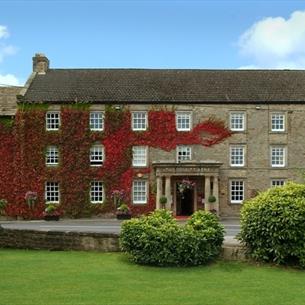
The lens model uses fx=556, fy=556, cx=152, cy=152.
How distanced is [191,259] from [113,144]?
1011 inches

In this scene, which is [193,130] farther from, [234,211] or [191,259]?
[191,259]

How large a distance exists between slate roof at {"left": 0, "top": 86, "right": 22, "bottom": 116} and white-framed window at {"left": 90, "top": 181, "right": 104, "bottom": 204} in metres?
7.95

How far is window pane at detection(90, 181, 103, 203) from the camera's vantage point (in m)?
40.1

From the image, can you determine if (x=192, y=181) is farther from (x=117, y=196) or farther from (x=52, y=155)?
(x=52, y=155)

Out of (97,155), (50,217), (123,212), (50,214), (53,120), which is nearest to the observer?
(50,217)

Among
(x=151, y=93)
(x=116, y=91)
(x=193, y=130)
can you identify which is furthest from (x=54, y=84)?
(x=193, y=130)

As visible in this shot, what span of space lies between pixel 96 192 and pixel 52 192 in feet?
10.4

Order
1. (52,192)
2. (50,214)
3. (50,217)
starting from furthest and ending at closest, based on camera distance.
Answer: (52,192) → (50,214) → (50,217)

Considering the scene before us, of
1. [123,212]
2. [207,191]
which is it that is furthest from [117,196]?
[207,191]

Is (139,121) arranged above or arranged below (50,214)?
above

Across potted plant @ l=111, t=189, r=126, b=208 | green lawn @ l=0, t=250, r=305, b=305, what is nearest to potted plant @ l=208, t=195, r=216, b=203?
potted plant @ l=111, t=189, r=126, b=208

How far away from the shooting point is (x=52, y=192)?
40156 mm

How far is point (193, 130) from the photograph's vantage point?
134ft

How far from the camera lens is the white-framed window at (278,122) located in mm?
40969
